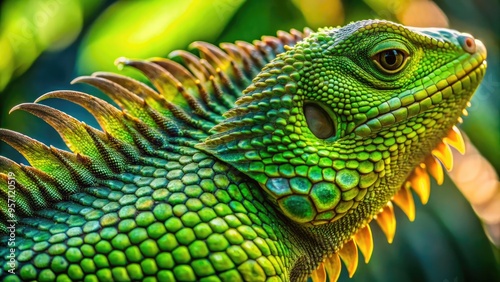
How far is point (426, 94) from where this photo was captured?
190cm

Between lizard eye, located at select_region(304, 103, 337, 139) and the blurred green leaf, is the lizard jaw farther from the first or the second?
the blurred green leaf

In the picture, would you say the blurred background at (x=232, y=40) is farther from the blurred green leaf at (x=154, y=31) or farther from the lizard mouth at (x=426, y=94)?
the lizard mouth at (x=426, y=94)

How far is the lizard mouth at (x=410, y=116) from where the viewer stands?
6.12 feet

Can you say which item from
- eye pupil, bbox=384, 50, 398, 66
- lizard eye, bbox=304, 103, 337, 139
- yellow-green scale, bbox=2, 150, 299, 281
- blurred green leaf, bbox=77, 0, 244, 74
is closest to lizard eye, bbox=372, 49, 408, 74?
eye pupil, bbox=384, 50, 398, 66

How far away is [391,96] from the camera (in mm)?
1889

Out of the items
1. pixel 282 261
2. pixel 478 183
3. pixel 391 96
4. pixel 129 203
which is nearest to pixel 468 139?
A: pixel 478 183

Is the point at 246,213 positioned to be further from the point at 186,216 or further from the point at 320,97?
the point at 320,97

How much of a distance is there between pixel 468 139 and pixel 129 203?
3.60m

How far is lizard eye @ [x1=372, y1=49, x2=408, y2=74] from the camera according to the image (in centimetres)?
191

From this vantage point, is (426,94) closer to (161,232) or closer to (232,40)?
(161,232)

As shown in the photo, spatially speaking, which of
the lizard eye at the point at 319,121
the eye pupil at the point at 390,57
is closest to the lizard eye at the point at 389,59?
the eye pupil at the point at 390,57

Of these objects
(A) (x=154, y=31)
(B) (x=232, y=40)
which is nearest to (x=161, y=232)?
(A) (x=154, y=31)

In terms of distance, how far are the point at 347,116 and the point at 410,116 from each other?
21 cm

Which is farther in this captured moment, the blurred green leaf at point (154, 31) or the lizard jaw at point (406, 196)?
the blurred green leaf at point (154, 31)
